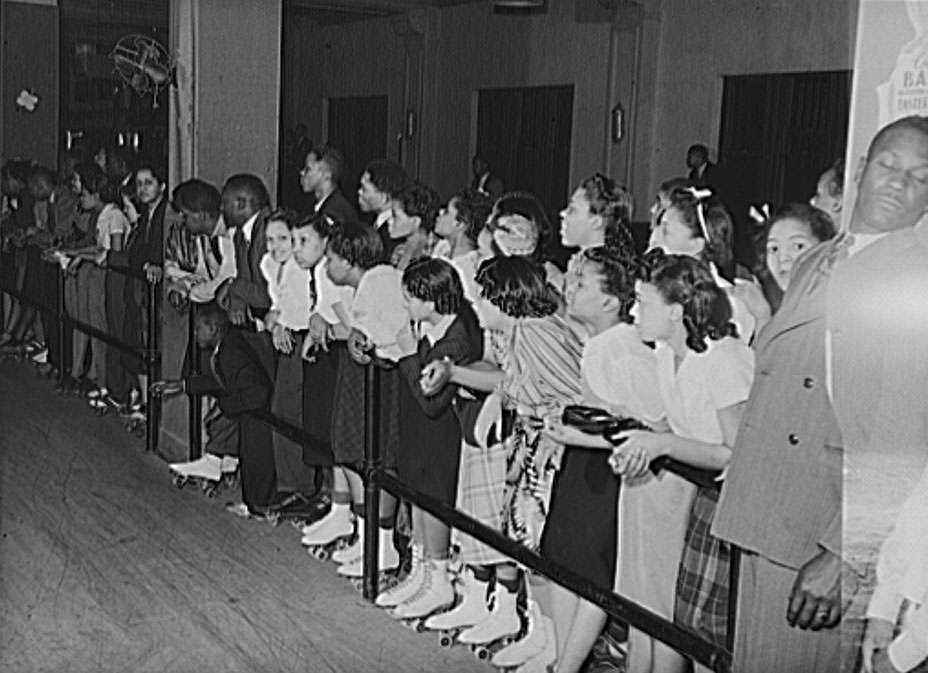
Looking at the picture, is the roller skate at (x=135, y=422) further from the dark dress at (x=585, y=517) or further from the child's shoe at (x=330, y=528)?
the dark dress at (x=585, y=517)

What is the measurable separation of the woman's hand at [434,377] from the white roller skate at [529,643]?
351 mm

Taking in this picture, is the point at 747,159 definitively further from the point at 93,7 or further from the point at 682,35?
the point at 93,7

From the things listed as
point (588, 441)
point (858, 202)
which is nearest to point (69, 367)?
point (588, 441)

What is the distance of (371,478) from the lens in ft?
7.22

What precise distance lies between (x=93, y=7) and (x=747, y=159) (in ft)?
3.44

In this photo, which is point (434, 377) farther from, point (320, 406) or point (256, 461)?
point (256, 461)

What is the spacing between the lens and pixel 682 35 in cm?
158

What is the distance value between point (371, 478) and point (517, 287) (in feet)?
1.74

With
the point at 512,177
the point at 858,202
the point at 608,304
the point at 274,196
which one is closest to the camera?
the point at 858,202

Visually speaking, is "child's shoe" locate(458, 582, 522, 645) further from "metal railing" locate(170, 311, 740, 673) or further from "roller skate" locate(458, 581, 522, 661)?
"metal railing" locate(170, 311, 740, 673)

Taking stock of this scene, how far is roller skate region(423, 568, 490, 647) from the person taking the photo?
2047mm

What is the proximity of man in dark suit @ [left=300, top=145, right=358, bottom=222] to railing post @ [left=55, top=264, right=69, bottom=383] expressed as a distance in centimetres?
42

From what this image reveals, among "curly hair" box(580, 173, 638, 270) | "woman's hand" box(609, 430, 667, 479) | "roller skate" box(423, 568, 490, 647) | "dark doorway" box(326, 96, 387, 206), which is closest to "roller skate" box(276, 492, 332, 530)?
"roller skate" box(423, 568, 490, 647)

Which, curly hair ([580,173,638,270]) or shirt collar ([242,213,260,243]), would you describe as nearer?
curly hair ([580,173,638,270])
